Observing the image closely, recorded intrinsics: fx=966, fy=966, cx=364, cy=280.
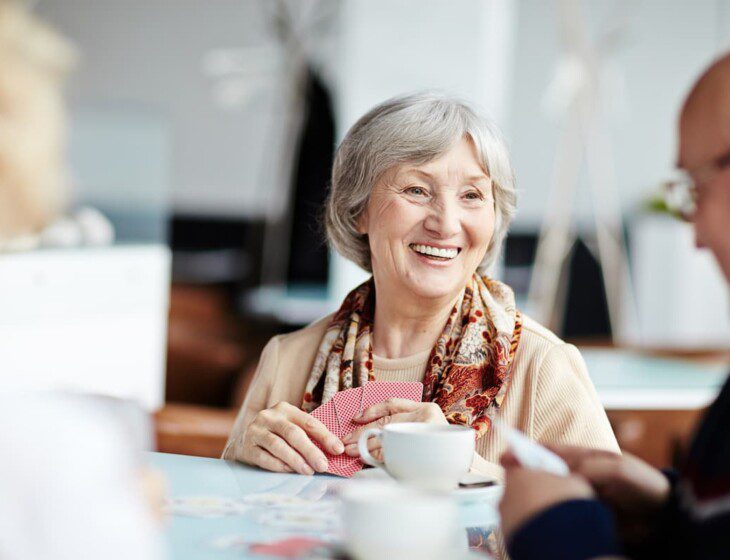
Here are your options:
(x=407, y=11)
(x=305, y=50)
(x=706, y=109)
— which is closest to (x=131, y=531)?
(x=706, y=109)

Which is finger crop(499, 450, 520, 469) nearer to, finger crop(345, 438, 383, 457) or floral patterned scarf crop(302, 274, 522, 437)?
finger crop(345, 438, 383, 457)

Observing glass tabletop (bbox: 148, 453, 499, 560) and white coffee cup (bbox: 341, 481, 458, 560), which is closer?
white coffee cup (bbox: 341, 481, 458, 560)

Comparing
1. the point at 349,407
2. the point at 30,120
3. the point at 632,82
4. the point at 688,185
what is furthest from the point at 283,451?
the point at 632,82

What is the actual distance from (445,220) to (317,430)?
48cm

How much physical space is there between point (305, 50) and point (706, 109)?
21.2 ft

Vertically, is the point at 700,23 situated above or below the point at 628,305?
above

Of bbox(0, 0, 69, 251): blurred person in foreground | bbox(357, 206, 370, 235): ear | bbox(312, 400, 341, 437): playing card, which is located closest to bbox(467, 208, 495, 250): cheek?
bbox(357, 206, 370, 235): ear

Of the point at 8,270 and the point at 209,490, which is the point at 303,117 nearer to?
the point at 8,270

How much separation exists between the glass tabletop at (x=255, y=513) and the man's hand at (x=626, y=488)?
0.46 feet

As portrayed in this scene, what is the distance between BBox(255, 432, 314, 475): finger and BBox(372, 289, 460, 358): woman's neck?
395 mm

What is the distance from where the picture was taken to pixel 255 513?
114cm

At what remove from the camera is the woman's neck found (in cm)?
175

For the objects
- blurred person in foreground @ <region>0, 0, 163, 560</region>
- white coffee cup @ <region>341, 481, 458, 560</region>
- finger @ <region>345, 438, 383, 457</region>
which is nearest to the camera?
blurred person in foreground @ <region>0, 0, 163, 560</region>

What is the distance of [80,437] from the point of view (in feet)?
2.02
